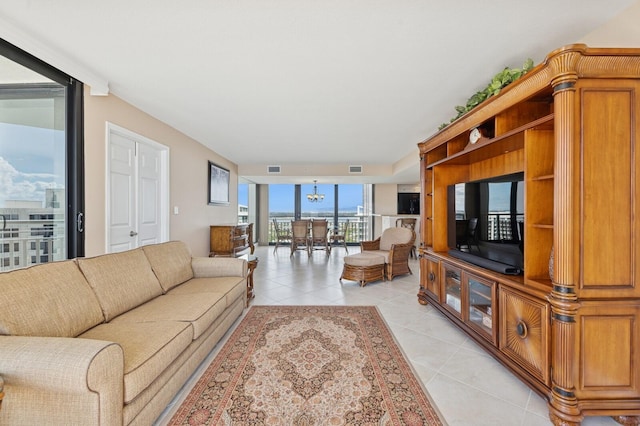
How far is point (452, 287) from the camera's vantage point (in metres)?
2.58

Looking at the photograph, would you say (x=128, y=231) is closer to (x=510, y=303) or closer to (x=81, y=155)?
(x=81, y=155)

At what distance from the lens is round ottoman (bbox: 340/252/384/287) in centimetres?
406

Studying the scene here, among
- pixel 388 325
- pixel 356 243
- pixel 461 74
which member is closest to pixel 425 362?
pixel 388 325

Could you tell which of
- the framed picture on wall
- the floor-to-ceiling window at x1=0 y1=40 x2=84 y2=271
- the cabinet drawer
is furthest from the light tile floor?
the framed picture on wall

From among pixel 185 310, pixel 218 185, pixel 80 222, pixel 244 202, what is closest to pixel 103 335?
pixel 185 310

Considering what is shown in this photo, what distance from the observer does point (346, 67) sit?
2166 mm

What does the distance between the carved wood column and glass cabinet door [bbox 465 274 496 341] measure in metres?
0.54

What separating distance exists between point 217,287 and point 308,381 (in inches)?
47.5

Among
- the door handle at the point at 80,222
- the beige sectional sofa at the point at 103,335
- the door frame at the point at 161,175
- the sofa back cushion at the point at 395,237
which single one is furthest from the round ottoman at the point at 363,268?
the door handle at the point at 80,222

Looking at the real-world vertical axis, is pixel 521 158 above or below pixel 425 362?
above

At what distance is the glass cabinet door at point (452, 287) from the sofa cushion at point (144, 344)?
2269mm

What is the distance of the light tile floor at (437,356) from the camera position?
1.49m

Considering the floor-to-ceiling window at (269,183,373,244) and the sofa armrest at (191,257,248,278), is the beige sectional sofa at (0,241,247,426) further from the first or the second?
the floor-to-ceiling window at (269,183,373,244)

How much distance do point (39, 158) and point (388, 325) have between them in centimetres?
354
